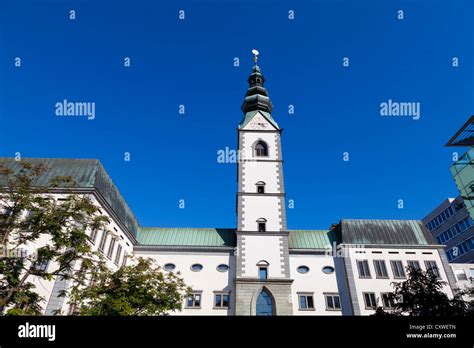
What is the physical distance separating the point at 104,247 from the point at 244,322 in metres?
25.3

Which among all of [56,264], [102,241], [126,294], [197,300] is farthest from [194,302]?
[126,294]

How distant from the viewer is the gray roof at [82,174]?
95.1ft

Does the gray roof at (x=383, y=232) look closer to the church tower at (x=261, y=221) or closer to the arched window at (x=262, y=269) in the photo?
the church tower at (x=261, y=221)

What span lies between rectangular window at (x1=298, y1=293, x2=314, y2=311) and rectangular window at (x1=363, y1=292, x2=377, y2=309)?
222 inches

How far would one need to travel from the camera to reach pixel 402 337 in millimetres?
7254

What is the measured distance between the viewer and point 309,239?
3709 cm

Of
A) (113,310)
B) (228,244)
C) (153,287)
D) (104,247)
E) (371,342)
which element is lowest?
Answer: (371,342)

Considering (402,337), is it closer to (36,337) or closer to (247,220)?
(36,337)

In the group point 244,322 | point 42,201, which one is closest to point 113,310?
point 42,201

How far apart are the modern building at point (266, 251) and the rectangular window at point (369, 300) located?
0.33 feet

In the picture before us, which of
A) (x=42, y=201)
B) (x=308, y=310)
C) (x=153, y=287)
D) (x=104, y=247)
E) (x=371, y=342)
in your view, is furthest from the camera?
(x=308, y=310)

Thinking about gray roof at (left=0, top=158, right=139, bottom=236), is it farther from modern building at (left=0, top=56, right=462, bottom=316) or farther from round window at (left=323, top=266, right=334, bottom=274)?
round window at (left=323, top=266, right=334, bottom=274)

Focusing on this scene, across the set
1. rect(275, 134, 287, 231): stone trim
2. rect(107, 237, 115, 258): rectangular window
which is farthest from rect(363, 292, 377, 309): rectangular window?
rect(107, 237, 115, 258): rectangular window

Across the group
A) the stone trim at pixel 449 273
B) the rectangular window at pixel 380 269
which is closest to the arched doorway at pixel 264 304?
the rectangular window at pixel 380 269
